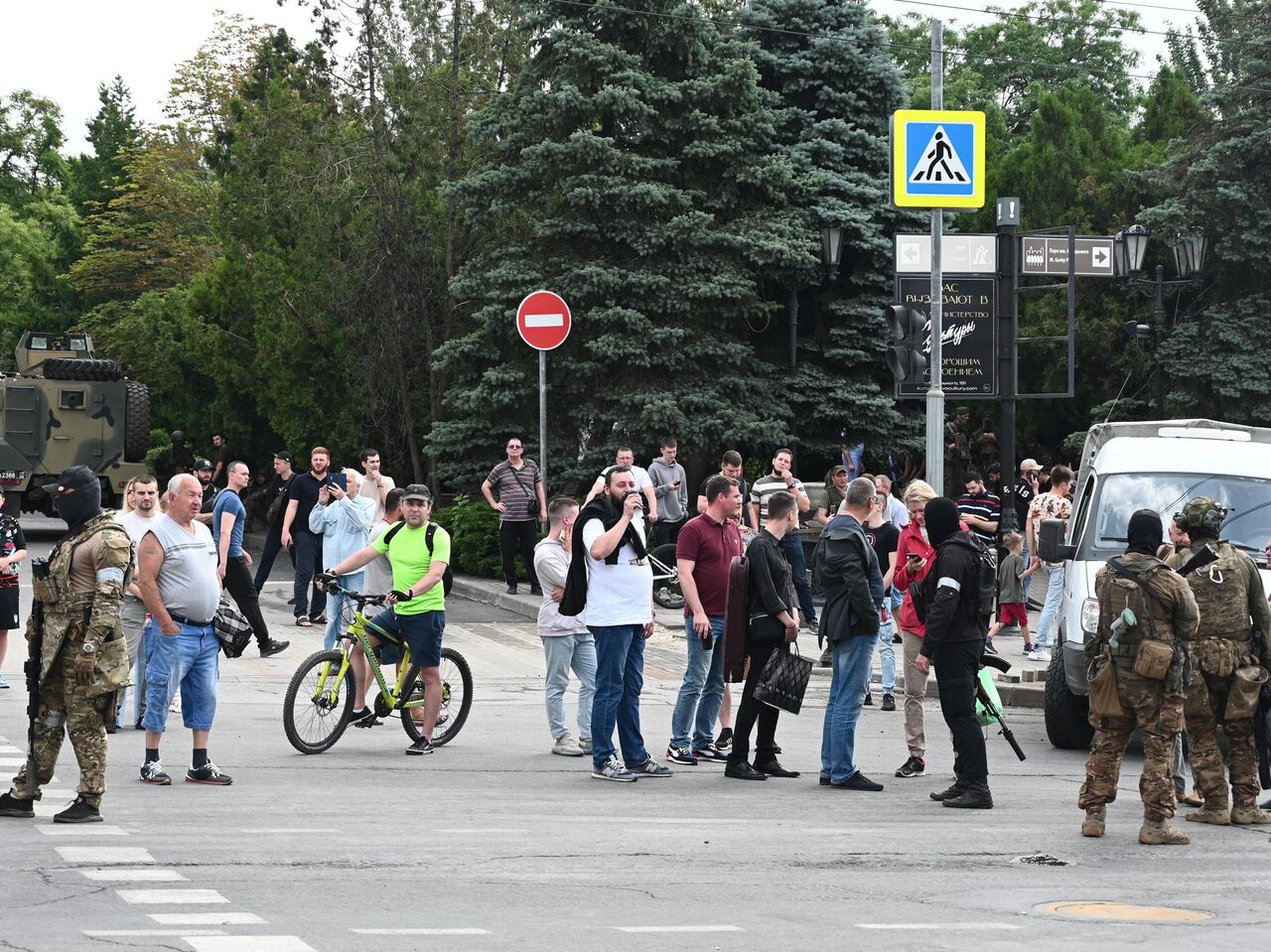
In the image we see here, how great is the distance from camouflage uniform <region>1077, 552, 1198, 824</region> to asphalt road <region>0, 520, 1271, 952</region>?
36 cm

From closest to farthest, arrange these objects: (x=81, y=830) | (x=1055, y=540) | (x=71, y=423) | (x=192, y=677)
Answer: (x=81, y=830) → (x=192, y=677) → (x=1055, y=540) → (x=71, y=423)

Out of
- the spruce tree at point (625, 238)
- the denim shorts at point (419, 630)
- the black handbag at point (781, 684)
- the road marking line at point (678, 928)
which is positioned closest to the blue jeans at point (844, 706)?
the black handbag at point (781, 684)

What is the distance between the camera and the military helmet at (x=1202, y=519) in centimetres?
1070

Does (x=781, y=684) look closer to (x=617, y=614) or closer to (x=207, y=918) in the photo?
(x=617, y=614)

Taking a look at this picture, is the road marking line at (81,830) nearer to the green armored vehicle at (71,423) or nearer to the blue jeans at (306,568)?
the blue jeans at (306,568)

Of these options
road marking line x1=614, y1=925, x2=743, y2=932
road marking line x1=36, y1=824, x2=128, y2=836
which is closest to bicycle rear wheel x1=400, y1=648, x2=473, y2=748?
road marking line x1=36, y1=824, x2=128, y2=836

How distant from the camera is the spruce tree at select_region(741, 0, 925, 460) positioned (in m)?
29.2

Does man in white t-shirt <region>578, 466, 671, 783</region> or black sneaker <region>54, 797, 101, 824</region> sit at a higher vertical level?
man in white t-shirt <region>578, 466, 671, 783</region>

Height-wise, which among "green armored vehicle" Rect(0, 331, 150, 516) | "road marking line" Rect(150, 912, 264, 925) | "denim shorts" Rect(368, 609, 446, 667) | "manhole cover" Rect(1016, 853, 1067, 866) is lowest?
"manhole cover" Rect(1016, 853, 1067, 866)

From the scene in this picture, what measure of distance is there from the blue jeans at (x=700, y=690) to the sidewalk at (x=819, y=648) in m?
3.81

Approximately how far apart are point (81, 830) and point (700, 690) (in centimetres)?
465

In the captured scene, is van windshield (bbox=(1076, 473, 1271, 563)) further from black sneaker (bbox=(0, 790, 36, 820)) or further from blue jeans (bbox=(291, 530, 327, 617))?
blue jeans (bbox=(291, 530, 327, 617))

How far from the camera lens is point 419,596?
12625 mm

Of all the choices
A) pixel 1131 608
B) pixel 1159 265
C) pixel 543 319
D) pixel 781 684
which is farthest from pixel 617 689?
pixel 1159 265
